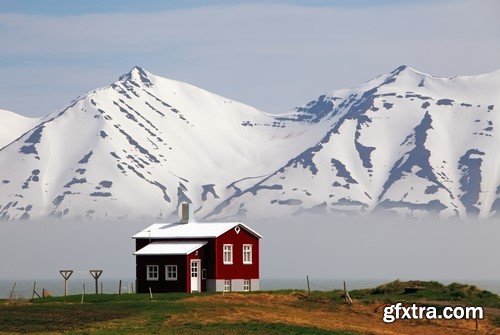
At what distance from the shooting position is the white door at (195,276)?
123438 mm

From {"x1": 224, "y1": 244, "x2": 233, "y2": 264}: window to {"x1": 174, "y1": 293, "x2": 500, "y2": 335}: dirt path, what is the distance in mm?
24876

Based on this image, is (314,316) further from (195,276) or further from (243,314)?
(195,276)

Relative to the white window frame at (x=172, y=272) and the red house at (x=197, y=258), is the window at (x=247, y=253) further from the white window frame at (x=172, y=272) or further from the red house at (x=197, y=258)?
the white window frame at (x=172, y=272)

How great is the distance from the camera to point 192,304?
315ft

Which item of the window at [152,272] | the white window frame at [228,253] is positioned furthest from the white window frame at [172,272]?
the white window frame at [228,253]

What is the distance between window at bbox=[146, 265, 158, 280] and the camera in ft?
405

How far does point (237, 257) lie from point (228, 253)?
4.27 feet

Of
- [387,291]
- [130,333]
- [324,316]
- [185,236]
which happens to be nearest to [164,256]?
[185,236]

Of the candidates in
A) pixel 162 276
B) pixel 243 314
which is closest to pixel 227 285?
pixel 162 276

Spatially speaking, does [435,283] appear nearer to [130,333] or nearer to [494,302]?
[494,302]

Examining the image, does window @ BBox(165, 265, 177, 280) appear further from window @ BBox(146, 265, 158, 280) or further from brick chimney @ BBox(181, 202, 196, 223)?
brick chimney @ BBox(181, 202, 196, 223)

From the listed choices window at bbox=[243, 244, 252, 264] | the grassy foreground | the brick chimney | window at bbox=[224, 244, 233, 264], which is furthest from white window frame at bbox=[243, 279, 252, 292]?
the grassy foreground

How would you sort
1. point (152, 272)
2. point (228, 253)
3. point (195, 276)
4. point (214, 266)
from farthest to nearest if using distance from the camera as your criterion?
point (228, 253) < point (214, 266) < point (195, 276) < point (152, 272)

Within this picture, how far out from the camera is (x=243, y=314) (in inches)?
3580
